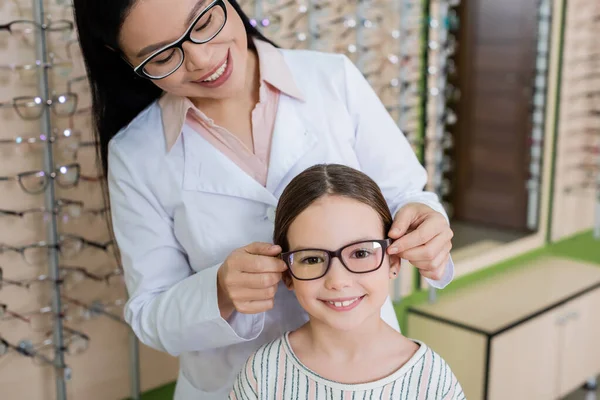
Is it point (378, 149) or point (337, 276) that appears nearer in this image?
point (337, 276)

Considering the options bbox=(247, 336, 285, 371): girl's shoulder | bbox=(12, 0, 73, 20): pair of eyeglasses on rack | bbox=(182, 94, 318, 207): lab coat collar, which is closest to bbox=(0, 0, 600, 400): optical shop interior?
bbox=(12, 0, 73, 20): pair of eyeglasses on rack

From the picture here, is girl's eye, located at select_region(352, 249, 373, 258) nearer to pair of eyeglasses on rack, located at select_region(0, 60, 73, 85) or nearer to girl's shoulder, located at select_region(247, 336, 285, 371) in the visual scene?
girl's shoulder, located at select_region(247, 336, 285, 371)

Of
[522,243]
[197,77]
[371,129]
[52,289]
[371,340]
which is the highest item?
[197,77]

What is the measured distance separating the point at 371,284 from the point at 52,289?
38.7 inches

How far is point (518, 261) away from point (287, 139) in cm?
228

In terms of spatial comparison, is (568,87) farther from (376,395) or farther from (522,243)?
(376,395)

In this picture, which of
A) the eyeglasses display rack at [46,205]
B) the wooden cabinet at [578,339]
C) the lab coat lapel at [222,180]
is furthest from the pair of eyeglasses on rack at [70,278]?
the wooden cabinet at [578,339]

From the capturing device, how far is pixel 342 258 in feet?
3.44

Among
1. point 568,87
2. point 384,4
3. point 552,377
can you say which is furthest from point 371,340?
point 568,87

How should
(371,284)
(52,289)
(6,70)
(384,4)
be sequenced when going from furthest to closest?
(384,4)
(52,289)
(6,70)
(371,284)

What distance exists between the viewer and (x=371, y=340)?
1166 millimetres

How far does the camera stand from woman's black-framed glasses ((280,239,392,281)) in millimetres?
1050

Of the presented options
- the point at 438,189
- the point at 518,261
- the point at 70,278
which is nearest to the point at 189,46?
the point at 70,278

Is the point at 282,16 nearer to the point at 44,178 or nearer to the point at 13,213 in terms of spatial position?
the point at 44,178
